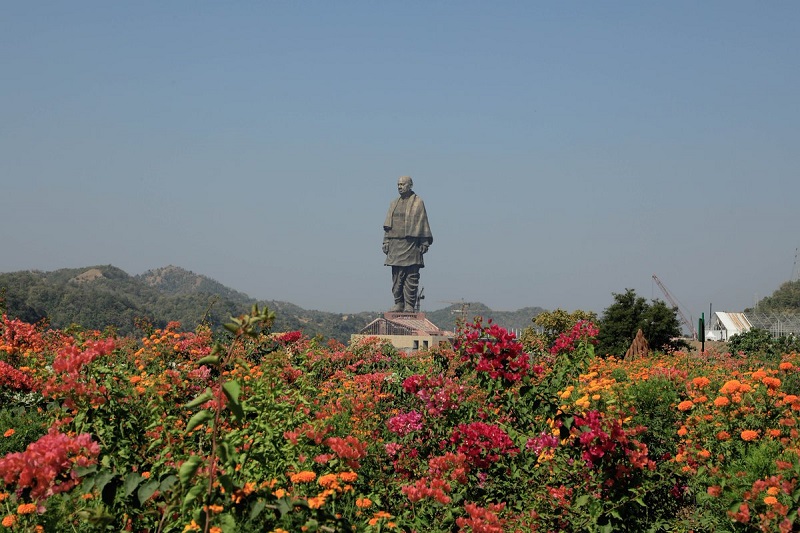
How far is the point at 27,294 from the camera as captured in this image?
4350 inches

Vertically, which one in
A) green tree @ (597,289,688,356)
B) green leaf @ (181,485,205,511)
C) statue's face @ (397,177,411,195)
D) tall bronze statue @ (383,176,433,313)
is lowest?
green leaf @ (181,485,205,511)

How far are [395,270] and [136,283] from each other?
9874 centimetres

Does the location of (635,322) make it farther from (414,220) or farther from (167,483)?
(414,220)

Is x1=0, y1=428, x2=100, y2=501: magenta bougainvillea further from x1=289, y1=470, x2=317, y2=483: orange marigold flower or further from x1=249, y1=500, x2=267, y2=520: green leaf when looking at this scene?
x1=289, y1=470, x2=317, y2=483: orange marigold flower

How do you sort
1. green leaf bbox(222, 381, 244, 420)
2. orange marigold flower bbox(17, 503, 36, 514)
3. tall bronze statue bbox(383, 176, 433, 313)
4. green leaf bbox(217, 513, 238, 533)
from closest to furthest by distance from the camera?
green leaf bbox(222, 381, 244, 420)
green leaf bbox(217, 513, 238, 533)
orange marigold flower bbox(17, 503, 36, 514)
tall bronze statue bbox(383, 176, 433, 313)

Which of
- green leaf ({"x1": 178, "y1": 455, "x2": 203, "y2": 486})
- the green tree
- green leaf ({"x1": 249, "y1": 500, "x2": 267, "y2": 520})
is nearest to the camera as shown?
green leaf ({"x1": 178, "y1": 455, "x2": 203, "y2": 486})

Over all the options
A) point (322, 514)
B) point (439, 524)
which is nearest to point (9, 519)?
point (322, 514)

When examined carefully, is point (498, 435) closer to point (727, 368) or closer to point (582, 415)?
point (582, 415)

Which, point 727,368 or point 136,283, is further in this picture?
point 136,283

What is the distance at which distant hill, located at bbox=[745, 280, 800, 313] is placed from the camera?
12300cm

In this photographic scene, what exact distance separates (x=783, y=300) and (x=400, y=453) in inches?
5168

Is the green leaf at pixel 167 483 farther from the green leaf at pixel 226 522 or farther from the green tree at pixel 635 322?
the green tree at pixel 635 322

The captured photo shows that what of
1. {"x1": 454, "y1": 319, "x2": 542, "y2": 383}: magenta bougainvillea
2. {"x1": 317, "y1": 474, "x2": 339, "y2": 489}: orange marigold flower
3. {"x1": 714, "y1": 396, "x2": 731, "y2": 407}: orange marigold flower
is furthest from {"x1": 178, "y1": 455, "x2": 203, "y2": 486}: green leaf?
{"x1": 714, "y1": 396, "x2": 731, "y2": 407}: orange marigold flower

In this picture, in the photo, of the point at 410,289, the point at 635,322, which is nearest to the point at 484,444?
the point at 635,322
